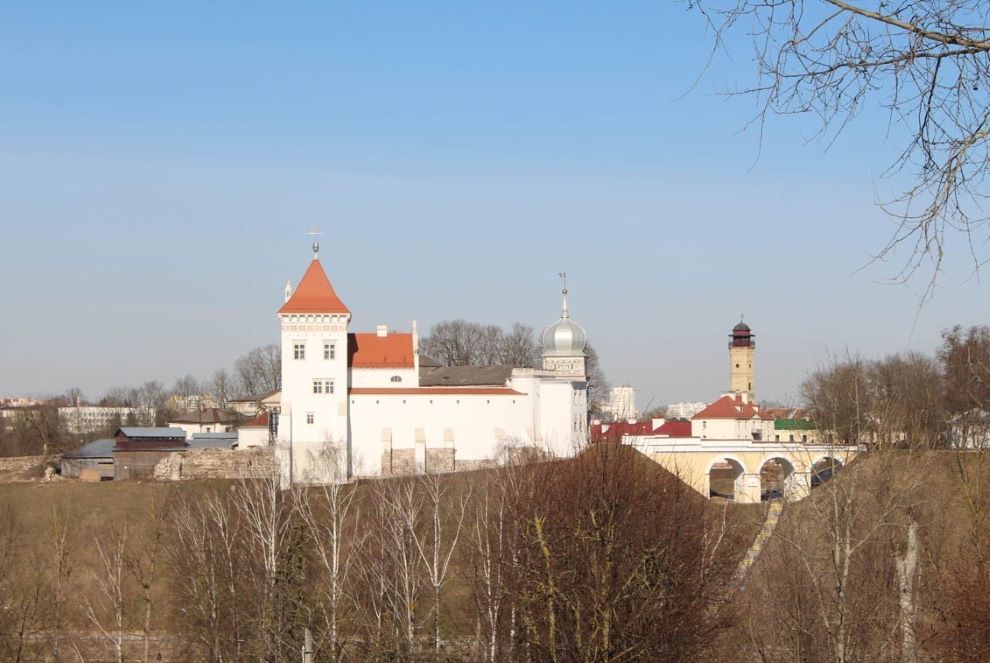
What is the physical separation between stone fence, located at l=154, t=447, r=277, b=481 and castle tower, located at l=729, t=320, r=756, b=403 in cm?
6186

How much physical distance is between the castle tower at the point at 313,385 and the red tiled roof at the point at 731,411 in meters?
32.1

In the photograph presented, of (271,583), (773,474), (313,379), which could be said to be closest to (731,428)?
(773,474)

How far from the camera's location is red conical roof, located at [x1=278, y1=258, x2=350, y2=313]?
58875mm

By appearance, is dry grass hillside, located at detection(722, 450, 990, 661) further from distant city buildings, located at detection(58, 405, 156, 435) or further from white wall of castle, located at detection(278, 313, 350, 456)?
distant city buildings, located at detection(58, 405, 156, 435)

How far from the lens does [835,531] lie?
20.0 meters

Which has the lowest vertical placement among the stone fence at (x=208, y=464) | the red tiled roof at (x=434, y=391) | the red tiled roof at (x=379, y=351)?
the stone fence at (x=208, y=464)

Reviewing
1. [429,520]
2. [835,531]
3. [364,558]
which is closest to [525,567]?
[835,531]

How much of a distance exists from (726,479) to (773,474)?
8236 millimetres

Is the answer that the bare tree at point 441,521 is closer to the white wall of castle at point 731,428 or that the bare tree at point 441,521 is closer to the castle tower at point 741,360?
the white wall of castle at point 731,428

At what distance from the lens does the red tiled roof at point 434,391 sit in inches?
2357

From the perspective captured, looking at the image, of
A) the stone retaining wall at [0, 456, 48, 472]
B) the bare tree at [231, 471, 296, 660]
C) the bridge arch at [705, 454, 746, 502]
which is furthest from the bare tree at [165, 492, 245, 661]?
the bridge arch at [705, 454, 746, 502]

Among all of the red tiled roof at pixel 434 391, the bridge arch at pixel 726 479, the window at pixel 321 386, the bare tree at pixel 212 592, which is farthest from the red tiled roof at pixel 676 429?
the bare tree at pixel 212 592

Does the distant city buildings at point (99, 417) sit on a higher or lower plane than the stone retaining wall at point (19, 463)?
higher

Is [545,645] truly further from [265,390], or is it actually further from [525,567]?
[265,390]
